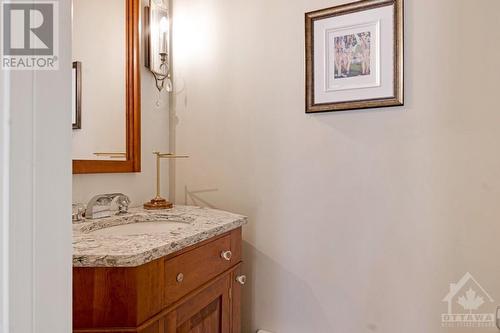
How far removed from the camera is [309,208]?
153 centimetres

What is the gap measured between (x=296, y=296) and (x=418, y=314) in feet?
1.76

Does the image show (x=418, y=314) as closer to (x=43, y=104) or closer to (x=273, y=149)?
(x=273, y=149)

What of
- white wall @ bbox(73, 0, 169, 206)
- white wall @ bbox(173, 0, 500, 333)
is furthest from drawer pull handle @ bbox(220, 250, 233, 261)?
white wall @ bbox(73, 0, 169, 206)

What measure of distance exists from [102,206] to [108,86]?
0.58 meters

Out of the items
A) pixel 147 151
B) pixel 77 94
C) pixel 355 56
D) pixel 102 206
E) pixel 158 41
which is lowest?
pixel 102 206

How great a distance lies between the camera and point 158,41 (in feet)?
5.65

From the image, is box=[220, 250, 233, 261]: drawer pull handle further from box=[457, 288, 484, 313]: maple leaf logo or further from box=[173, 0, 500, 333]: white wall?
box=[457, 288, 484, 313]: maple leaf logo

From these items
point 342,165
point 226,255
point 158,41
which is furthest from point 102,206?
point 342,165

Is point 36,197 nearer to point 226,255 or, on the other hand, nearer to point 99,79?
point 226,255

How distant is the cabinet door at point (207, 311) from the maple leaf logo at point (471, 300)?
944 millimetres

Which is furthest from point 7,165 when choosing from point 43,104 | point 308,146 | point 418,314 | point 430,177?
point 418,314

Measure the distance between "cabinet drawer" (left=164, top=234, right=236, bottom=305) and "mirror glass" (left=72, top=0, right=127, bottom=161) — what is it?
690 mm

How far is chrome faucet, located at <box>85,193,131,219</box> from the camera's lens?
130 cm

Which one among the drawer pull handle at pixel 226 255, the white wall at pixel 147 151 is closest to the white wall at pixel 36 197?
the drawer pull handle at pixel 226 255
